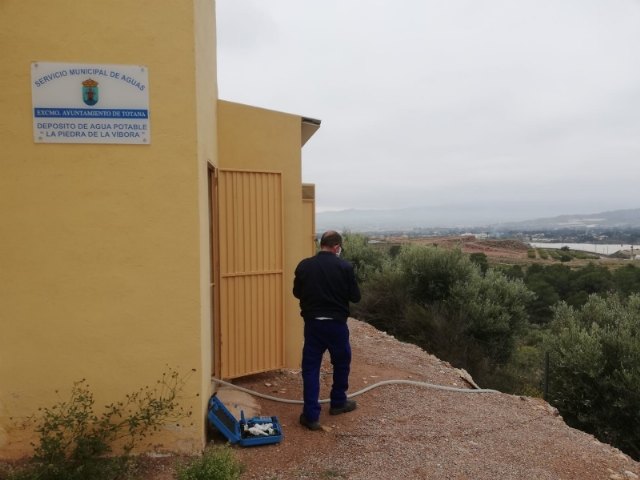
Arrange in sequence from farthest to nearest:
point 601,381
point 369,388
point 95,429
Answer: point 601,381 → point 369,388 → point 95,429

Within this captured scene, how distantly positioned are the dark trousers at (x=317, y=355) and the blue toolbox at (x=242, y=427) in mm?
402

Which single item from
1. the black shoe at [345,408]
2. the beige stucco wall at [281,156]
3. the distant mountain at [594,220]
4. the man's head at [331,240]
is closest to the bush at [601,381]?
the black shoe at [345,408]

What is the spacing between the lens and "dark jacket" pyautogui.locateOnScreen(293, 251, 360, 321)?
472 cm

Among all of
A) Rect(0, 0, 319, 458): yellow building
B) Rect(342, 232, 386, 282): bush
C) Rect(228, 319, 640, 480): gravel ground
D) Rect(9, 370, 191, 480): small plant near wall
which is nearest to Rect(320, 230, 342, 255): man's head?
Rect(0, 0, 319, 458): yellow building

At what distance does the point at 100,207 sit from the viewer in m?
3.70

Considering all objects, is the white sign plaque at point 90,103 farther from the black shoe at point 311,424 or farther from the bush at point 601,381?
the bush at point 601,381

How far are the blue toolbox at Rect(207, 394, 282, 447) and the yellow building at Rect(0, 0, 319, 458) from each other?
278 millimetres

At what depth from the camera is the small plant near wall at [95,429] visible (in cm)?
322

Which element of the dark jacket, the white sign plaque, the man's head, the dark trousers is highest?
the white sign plaque

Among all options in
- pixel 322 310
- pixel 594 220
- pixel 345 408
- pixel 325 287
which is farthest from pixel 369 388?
pixel 594 220

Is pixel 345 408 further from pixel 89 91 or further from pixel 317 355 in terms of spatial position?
pixel 89 91

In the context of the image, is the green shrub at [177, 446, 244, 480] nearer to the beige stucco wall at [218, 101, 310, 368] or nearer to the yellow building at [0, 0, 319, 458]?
the yellow building at [0, 0, 319, 458]

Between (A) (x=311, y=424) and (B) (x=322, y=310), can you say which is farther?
(B) (x=322, y=310)

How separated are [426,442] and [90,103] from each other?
4.30 meters
